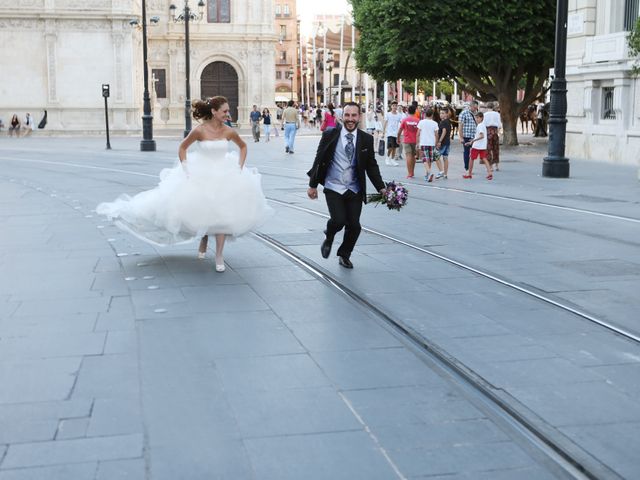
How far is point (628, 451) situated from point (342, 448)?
1384mm

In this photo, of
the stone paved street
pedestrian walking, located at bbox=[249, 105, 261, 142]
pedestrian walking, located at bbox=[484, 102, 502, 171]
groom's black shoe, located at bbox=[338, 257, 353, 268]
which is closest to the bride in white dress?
the stone paved street

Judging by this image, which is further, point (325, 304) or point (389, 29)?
point (389, 29)

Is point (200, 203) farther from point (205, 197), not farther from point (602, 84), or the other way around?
point (602, 84)

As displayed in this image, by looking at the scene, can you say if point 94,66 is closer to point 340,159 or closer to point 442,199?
point 442,199

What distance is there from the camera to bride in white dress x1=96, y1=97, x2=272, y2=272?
30.3 feet

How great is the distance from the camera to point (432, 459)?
14.6 feet

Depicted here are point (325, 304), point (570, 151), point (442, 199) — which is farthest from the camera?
point (570, 151)

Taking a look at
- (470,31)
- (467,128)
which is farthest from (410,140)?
(470,31)

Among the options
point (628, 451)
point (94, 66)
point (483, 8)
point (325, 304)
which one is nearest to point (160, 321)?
point (325, 304)

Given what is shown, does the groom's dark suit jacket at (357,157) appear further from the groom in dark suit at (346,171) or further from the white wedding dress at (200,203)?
the white wedding dress at (200,203)

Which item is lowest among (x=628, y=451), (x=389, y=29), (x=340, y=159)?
(x=628, y=451)

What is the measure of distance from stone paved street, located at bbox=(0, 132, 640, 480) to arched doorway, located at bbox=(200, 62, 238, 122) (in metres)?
57.3

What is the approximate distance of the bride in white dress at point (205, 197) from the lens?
9.24 metres

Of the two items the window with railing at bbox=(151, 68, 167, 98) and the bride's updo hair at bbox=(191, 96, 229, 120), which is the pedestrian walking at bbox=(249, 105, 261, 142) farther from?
the bride's updo hair at bbox=(191, 96, 229, 120)
